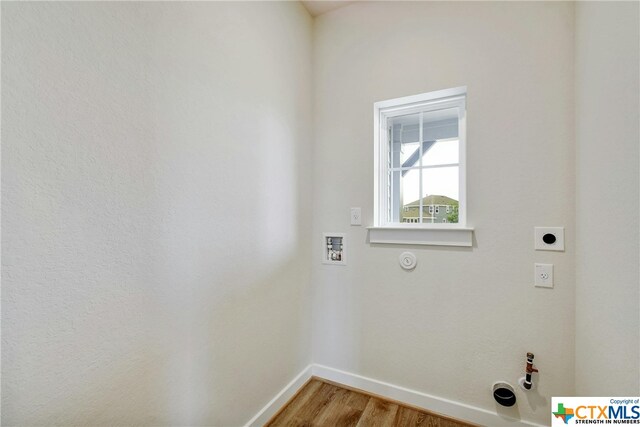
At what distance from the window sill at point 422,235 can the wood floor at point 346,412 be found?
1.02 meters

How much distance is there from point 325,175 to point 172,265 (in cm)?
122

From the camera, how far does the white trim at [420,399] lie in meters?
1.53

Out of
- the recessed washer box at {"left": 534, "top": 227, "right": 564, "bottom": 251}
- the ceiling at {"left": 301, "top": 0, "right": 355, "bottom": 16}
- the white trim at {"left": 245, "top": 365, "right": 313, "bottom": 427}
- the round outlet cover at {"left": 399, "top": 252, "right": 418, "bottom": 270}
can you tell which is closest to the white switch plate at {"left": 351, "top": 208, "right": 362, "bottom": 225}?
the round outlet cover at {"left": 399, "top": 252, "right": 418, "bottom": 270}

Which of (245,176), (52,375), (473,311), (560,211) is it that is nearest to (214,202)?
(245,176)

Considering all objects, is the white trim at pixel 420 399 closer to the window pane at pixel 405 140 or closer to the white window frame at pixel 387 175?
the white window frame at pixel 387 175

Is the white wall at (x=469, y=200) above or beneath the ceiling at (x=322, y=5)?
beneath

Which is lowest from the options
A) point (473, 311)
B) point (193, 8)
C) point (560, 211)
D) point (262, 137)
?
point (473, 311)

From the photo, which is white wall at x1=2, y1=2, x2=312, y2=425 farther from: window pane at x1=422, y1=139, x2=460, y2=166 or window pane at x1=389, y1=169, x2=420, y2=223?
window pane at x1=422, y1=139, x2=460, y2=166

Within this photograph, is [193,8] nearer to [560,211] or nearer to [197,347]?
[197,347]

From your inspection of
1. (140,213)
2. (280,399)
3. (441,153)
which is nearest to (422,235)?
(441,153)

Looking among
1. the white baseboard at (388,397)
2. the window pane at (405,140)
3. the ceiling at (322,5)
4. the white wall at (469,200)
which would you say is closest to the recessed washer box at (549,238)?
the white wall at (469,200)

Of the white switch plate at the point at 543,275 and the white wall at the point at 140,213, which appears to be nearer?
the white wall at the point at 140,213

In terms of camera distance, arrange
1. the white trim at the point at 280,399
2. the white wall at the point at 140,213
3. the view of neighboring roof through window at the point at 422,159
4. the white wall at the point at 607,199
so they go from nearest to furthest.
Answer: the white wall at the point at 140,213
the white wall at the point at 607,199
the white trim at the point at 280,399
the view of neighboring roof through window at the point at 422,159

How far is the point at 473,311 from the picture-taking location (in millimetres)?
1575
